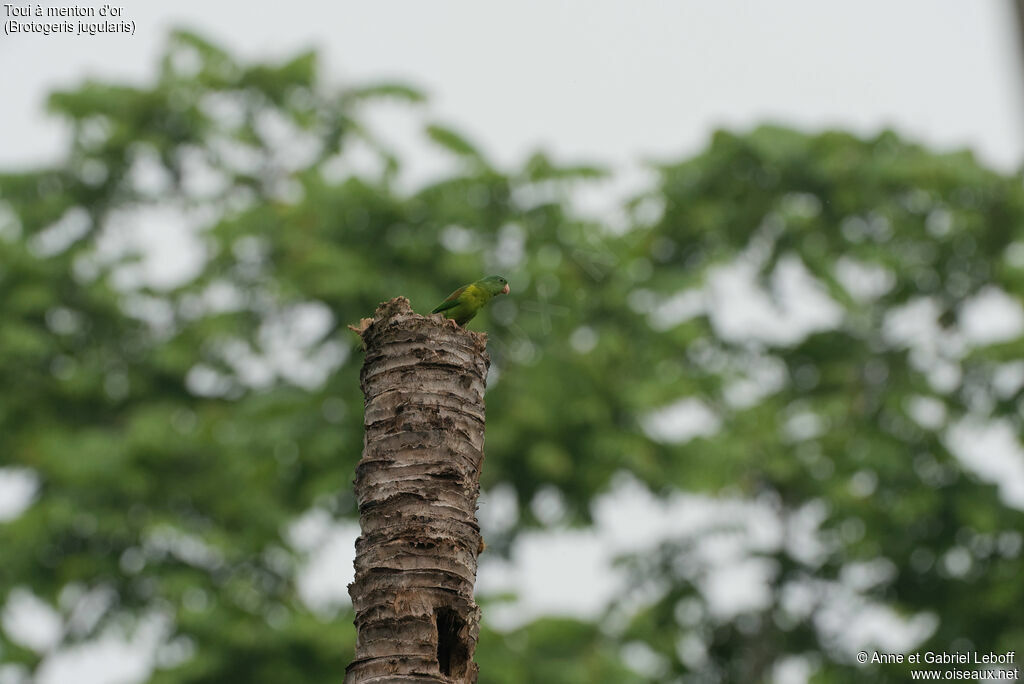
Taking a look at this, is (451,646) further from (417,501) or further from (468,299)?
(468,299)

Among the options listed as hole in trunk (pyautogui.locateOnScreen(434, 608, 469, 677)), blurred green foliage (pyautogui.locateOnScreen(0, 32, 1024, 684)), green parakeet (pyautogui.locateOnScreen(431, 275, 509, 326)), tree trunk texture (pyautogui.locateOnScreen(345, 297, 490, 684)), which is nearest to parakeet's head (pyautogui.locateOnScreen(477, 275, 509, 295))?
green parakeet (pyautogui.locateOnScreen(431, 275, 509, 326))

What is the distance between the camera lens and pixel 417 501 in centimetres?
425

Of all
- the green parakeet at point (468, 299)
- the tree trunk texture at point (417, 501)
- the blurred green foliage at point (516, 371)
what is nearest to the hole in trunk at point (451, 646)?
the tree trunk texture at point (417, 501)

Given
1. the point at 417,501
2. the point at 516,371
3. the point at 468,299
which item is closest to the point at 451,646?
the point at 417,501

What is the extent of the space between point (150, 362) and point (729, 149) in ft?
25.6

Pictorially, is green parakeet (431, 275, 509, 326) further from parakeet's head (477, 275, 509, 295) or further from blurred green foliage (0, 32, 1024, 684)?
blurred green foliage (0, 32, 1024, 684)

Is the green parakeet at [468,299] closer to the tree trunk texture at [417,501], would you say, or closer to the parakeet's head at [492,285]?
the parakeet's head at [492,285]

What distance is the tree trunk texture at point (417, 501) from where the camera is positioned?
4.12 meters

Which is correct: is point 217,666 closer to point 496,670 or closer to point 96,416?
point 496,670

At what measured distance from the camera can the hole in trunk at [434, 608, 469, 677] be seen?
421cm

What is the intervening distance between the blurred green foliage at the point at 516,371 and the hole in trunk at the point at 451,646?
7.82m

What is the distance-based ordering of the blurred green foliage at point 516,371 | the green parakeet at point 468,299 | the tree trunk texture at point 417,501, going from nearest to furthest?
the tree trunk texture at point 417,501 → the green parakeet at point 468,299 → the blurred green foliage at point 516,371

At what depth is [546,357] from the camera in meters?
13.1

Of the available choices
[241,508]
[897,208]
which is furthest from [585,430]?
[897,208]
